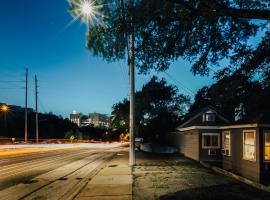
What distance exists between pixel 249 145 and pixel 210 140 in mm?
12982

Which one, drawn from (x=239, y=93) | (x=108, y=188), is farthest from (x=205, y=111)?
(x=239, y=93)

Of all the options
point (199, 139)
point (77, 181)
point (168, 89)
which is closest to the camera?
point (77, 181)

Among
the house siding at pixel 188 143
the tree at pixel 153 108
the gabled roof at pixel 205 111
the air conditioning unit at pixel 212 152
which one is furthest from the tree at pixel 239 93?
the tree at pixel 153 108

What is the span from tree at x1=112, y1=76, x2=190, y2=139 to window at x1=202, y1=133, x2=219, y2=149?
3374 centimetres

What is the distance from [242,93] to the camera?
44.2 feet

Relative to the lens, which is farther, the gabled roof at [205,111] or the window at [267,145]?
the gabled roof at [205,111]

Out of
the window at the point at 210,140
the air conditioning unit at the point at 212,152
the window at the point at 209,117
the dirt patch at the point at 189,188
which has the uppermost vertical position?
the window at the point at 209,117

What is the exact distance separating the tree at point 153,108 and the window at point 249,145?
1812 inches

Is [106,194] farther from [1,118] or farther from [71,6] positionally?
[1,118]

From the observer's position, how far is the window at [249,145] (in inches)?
806

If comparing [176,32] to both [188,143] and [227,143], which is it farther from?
[188,143]

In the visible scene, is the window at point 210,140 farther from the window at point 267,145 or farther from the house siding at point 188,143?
the window at point 267,145

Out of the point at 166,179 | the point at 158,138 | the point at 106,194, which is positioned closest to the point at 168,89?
the point at 158,138

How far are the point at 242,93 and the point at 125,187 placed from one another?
241 inches
